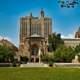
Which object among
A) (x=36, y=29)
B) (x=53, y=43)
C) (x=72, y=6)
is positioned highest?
(x=36, y=29)

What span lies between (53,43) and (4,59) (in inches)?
1898

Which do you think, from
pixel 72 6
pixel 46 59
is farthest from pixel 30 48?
pixel 72 6

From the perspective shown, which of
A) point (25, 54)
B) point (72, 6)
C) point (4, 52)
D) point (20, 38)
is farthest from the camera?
point (20, 38)

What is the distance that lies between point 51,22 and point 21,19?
17.8 m

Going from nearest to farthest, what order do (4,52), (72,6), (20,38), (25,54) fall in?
1. (72,6)
2. (4,52)
3. (25,54)
4. (20,38)

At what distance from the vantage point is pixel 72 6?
1418 cm

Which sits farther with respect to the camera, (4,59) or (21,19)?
(21,19)

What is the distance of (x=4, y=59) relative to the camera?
107 m

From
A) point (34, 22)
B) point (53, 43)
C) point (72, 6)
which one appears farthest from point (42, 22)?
point (72, 6)

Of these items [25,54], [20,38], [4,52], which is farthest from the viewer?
[20,38]

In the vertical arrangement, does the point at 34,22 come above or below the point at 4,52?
above

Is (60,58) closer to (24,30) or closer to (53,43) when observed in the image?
(53,43)

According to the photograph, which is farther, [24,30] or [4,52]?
[24,30]

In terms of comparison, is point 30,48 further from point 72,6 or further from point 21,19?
point 72,6
